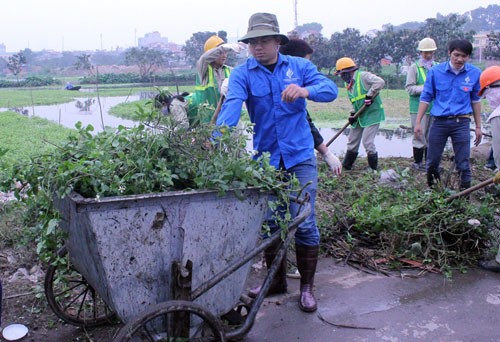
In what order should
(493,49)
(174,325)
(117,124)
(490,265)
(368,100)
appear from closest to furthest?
(174,325)
(490,265)
(368,100)
(117,124)
(493,49)

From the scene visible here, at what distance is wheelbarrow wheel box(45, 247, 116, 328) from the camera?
2791mm

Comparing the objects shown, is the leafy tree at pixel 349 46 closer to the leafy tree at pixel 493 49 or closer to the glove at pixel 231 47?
the leafy tree at pixel 493 49

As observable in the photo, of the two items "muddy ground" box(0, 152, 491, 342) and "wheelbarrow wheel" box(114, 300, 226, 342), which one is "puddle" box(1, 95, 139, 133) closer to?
"muddy ground" box(0, 152, 491, 342)

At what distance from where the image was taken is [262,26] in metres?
2.97

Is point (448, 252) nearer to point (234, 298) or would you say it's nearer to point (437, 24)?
point (234, 298)

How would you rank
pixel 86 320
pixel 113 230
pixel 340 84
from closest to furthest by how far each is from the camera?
pixel 113 230
pixel 86 320
pixel 340 84

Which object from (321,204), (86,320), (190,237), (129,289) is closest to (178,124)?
(190,237)

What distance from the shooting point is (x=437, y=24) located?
Result: 26125 millimetres

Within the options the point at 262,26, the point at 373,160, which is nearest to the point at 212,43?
the point at 262,26

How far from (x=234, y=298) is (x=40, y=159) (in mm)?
1165

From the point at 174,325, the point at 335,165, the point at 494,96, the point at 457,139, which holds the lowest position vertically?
the point at 174,325

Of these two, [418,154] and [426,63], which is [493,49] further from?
[418,154]

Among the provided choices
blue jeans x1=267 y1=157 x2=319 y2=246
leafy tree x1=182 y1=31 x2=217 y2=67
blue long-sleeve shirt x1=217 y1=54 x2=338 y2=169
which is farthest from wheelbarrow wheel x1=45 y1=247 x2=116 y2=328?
leafy tree x1=182 y1=31 x2=217 y2=67

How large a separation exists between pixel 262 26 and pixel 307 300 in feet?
5.55
